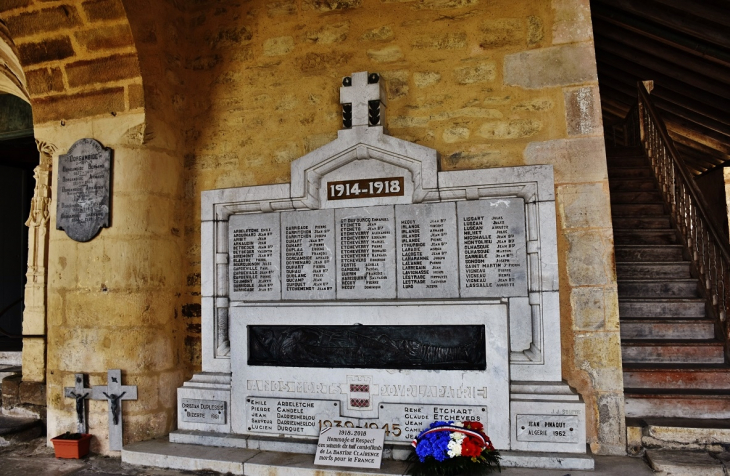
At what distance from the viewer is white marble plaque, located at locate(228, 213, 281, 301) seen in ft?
12.6

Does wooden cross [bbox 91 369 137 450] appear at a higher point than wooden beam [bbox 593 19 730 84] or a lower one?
lower

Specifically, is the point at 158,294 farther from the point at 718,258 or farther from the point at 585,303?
the point at 718,258

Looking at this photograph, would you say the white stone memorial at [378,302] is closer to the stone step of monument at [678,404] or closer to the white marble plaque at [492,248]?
the white marble plaque at [492,248]

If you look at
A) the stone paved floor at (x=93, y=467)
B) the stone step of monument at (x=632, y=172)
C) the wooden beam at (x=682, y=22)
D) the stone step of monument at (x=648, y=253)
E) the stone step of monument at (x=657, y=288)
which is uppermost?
the wooden beam at (x=682, y=22)

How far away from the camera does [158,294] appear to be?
13.0 feet

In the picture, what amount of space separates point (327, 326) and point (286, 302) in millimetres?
347

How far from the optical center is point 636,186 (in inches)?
237

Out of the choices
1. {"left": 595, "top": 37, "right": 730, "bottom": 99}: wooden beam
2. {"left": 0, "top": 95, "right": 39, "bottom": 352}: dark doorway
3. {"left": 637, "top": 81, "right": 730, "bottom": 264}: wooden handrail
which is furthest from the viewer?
{"left": 0, "top": 95, "right": 39, "bottom": 352}: dark doorway

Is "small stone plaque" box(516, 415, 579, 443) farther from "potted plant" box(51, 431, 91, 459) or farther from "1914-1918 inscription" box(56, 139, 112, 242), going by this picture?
"1914-1918 inscription" box(56, 139, 112, 242)

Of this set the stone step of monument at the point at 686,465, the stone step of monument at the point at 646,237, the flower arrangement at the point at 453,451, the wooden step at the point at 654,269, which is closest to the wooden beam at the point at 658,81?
the stone step of monument at the point at 646,237

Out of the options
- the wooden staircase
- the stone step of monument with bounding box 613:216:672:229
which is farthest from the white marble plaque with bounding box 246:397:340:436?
the stone step of monument with bounding box 613:216:672:229

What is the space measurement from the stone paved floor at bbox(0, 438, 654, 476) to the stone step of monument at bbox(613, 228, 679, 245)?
2527 millimetres

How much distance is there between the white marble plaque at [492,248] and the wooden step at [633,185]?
300cm

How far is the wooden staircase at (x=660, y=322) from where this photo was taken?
355 centimetres
